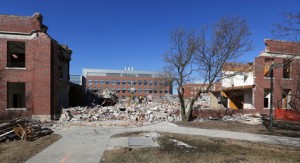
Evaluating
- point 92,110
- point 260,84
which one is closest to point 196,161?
point 92,110

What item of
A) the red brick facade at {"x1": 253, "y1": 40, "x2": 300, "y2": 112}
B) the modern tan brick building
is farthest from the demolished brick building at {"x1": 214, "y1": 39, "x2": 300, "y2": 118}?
the modern tan brick building

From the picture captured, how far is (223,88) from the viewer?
100ft

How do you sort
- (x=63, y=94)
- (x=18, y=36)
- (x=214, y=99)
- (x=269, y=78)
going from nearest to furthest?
(x=18, y=36), (x=63, y=94), (x=269, y=78), (x=214, y=99)

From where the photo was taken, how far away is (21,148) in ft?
32.2

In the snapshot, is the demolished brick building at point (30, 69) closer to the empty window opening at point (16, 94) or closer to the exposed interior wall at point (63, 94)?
the empty window opening at point (16, 94)

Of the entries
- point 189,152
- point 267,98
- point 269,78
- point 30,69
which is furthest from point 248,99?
point 30,69

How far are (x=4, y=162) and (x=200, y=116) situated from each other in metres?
16.9

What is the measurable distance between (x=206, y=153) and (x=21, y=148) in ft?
25.0

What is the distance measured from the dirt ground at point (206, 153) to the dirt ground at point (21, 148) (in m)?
2.93

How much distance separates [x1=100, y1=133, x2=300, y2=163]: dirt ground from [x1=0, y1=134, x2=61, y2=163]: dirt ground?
9.60 feet

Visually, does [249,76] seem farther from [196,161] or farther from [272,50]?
[196,161]

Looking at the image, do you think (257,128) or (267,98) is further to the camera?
(267,98)

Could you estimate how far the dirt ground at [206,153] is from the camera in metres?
8.18

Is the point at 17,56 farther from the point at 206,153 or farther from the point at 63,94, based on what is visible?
the point at 206,153
